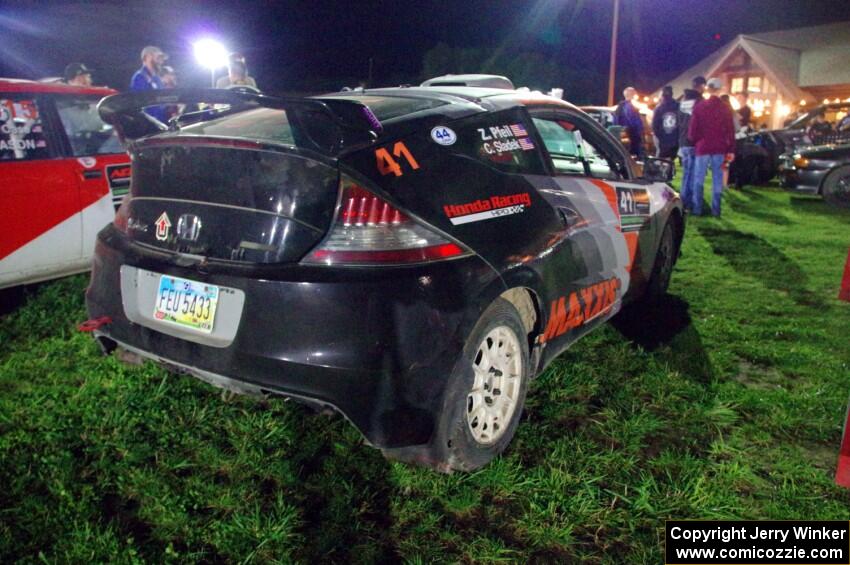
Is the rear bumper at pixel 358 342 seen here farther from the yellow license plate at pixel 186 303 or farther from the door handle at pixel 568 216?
the door handle at pixel 568 216

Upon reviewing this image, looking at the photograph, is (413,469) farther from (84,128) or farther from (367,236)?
(84,128)

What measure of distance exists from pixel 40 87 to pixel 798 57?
115 ft

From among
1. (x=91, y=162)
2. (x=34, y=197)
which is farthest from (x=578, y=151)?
(x=34, y=197)

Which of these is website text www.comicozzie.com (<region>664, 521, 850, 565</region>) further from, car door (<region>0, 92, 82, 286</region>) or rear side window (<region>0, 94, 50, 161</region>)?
rear side window (<region>0, 94, 50, 161</region>)

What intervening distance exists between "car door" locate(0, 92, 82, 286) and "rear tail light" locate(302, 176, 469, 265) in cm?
308

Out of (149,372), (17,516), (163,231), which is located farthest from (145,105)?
(17,516)

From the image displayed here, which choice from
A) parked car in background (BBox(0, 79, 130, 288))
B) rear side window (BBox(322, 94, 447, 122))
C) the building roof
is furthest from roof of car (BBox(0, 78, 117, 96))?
the building roof

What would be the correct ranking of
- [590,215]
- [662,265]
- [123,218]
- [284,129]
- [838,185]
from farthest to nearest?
1. [838,185]
2. [662,265]
3. [590,215]
4. [123,218]
5. [284,129]

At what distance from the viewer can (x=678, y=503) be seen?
242 centimetres

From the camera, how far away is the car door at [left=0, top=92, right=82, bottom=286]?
4.27 meters

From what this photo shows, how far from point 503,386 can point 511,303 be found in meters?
0.33

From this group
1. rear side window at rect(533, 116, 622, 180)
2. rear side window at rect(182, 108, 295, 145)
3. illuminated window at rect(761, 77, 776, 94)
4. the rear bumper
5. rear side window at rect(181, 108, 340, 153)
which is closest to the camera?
the rear bumper

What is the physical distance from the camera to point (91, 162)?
4738mm

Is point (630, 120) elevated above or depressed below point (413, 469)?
above
